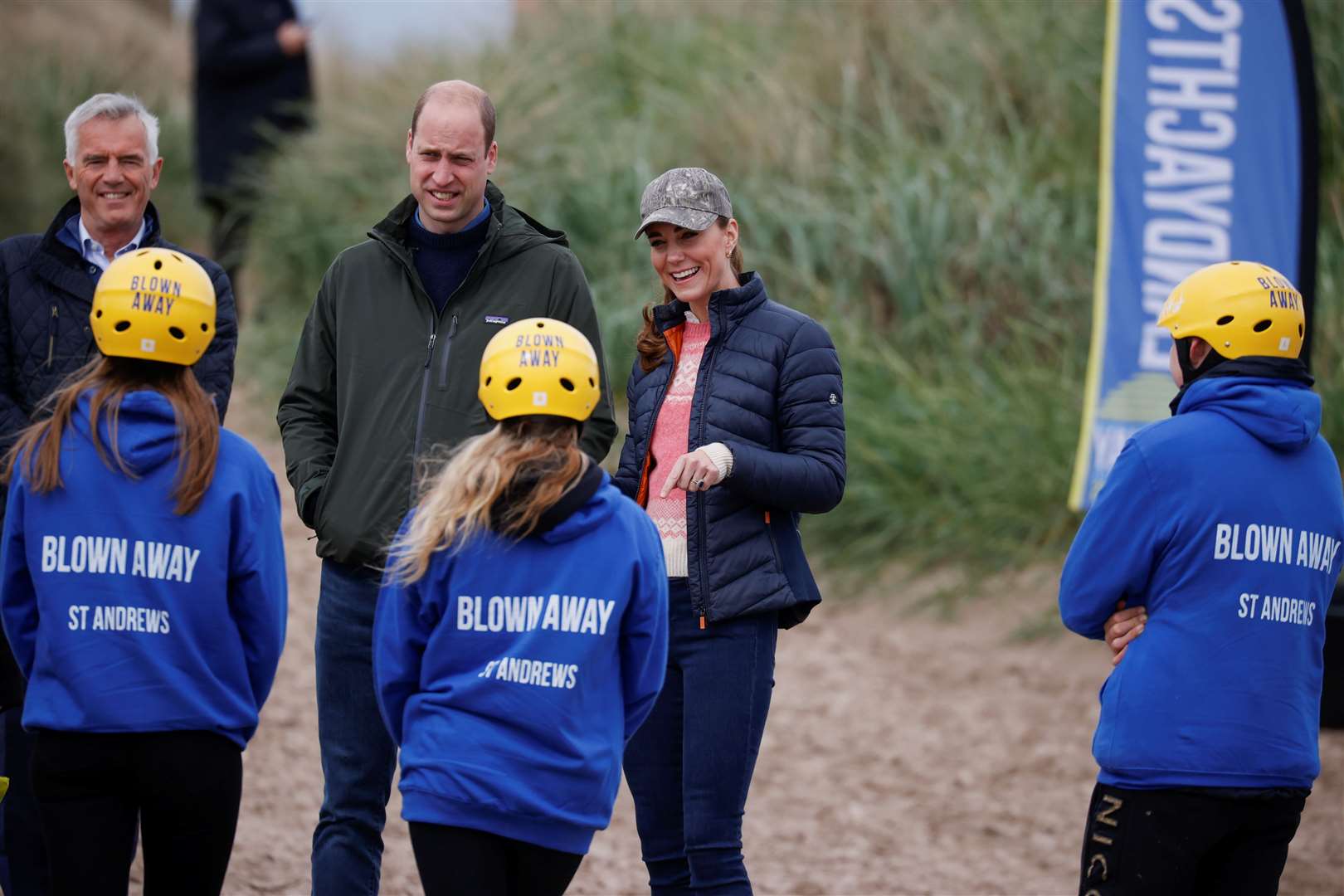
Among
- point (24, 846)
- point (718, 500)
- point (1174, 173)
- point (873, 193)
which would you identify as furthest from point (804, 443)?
point (873, 193)

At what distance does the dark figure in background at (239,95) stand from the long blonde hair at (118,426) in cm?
755

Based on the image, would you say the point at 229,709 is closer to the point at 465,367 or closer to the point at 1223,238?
the point at 465,367

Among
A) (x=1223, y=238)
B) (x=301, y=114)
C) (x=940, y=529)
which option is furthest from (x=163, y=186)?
(x=1223, y=238)

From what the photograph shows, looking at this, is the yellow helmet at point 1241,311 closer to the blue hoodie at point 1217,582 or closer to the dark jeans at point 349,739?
the blue hoodie at point 1217,582

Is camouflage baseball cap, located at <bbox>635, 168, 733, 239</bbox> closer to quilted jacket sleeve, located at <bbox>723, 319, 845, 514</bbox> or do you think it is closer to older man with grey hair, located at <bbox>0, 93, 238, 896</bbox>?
quilted jacket sleeve, located at <bbox>723, 319, 845, 514</bbox>

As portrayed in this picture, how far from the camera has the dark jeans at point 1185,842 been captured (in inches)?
129

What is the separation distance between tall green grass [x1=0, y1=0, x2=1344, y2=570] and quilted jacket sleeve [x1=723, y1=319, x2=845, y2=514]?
14.4 feet

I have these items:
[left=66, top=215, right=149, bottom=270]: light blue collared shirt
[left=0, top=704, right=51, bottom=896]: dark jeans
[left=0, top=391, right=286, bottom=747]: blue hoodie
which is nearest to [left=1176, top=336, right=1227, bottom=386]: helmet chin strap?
[left=0, top=391, right=286, bottom=747]: blue hoodie

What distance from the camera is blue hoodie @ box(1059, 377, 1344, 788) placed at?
10.8 feet

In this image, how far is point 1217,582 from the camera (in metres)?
3.32

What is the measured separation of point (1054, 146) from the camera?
9.87 metres

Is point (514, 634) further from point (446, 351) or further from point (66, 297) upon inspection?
point (66, 297)

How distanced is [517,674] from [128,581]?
0.79m

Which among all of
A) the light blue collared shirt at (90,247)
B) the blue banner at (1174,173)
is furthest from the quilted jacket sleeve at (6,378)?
the blue banner at (1174,173)
